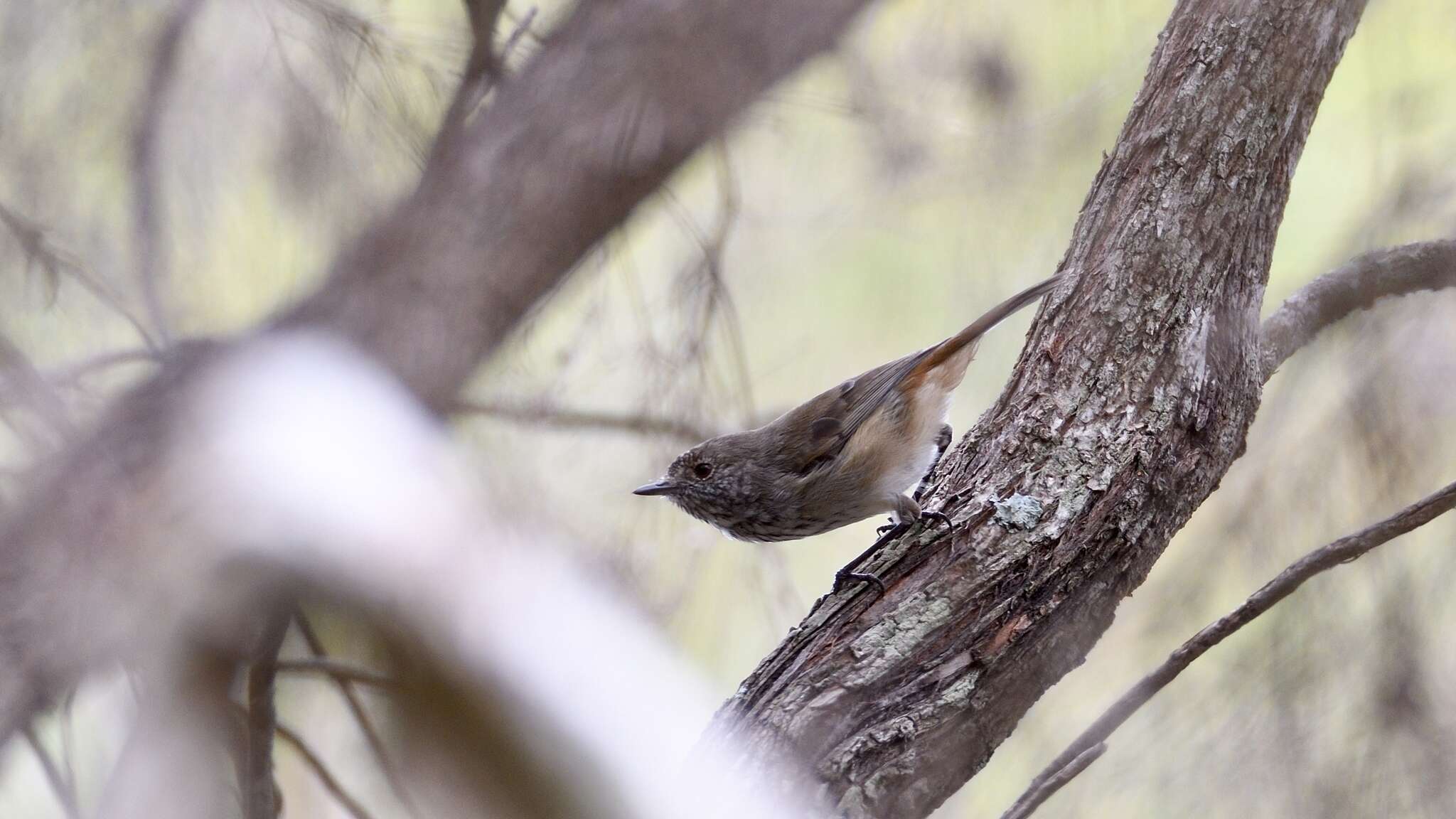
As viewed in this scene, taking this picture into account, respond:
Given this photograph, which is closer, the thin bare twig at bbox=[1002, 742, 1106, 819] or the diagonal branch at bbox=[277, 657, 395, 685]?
the diagonal branch at bbox=[277, 657, 395, 685]

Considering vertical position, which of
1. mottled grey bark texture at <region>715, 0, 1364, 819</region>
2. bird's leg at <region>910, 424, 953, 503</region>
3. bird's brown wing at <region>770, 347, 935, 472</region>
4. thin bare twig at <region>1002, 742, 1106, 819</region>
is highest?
bird's brown wing at <region>770, 347, 935, 472</region>

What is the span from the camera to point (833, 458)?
255 cm

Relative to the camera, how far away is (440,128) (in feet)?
6.61

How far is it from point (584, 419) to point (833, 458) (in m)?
0.62

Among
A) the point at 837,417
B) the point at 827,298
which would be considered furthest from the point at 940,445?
the point at 827,298

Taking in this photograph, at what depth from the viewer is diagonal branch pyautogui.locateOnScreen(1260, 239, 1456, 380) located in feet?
7.00

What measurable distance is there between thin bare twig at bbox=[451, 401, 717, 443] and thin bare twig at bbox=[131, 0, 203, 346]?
450 millimetres

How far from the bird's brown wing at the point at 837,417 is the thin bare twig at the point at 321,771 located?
171cm

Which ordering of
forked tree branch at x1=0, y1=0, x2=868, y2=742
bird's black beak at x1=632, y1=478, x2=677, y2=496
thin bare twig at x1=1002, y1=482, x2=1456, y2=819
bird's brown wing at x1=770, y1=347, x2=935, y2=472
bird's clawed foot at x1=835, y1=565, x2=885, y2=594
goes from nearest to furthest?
forked tree branch at x1=0, y1=0, x2=868, y2=742, thin bare twig at x1=1002, y1=482, x2=1456, y2=819, bird's clawed foot at x1=835, y1=565, x2=885, y2=594, bird's black beak at x1=632, y1=478, x2=677, y2=496, bird's brown wing at x1=770, y1=347, x2=935, y2=472

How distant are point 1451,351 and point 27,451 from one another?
2456 millimetres

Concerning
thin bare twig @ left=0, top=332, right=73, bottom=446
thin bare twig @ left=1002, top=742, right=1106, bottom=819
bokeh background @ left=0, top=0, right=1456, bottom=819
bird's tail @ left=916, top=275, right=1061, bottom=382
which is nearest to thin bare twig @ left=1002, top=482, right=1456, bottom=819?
thin bare twig @ left=1002, top=742, right=1106, bottom=819

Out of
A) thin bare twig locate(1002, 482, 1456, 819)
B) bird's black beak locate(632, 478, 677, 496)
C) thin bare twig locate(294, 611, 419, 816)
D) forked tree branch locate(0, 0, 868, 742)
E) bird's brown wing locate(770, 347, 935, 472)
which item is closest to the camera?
thin bare twig locate(294, 611, 419, 816)

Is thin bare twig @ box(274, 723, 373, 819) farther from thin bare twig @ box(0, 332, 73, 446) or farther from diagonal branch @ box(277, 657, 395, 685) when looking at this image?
thin bare twig @ box(0, 332, 73, 446)

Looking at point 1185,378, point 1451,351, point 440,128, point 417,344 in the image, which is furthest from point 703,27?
point 1451,351
